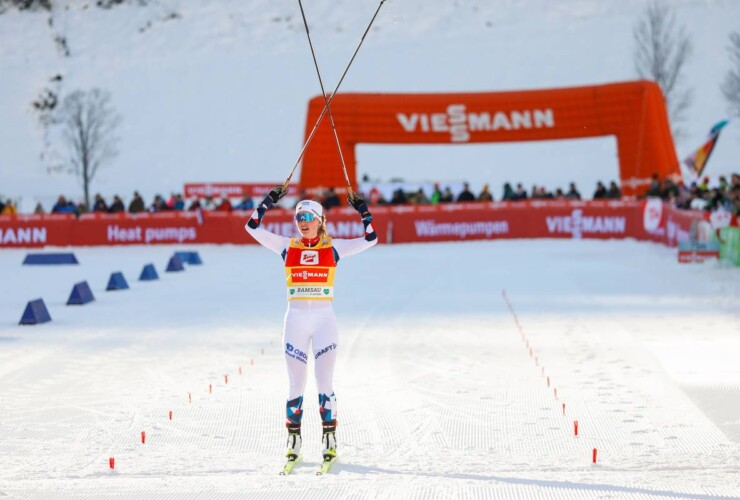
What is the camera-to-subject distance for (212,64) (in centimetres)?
9156

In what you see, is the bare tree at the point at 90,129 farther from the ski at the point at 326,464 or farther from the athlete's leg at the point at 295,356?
the ski at the point at 326,464

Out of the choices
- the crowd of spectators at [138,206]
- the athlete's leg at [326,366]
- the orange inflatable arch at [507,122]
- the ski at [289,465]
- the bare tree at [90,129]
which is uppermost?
the bare tree at [90,129]

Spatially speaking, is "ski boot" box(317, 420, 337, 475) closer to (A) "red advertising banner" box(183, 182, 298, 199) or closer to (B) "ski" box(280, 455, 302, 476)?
(B) "ski" box(280, 455, 302, 476)

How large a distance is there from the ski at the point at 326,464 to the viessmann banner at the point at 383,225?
22375 mm

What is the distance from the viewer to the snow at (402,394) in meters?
6.34

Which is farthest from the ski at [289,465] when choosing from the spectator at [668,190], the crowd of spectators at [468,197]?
the spectator at [668,190]

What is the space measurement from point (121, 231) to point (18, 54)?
71.4m

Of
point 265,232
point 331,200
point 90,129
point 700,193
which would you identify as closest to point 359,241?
point 265,232

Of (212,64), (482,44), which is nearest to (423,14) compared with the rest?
(482,44)

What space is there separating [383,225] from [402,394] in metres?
20.9

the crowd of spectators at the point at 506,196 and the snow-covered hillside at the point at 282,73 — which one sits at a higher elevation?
the snow-covered hillside at the point at 282,73

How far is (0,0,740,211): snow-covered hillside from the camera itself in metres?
78.2

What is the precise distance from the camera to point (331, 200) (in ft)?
97.7

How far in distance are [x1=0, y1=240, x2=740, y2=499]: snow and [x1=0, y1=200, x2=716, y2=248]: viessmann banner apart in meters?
11.5
